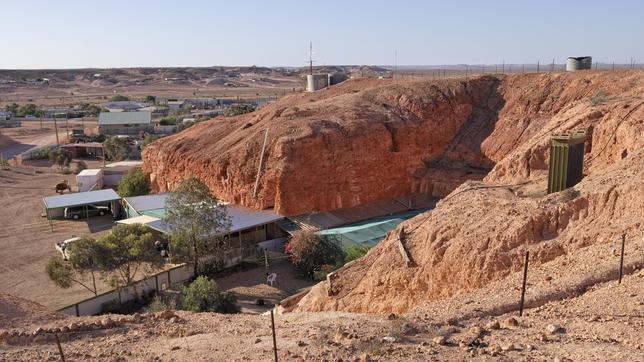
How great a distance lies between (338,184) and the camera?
31.1 meters

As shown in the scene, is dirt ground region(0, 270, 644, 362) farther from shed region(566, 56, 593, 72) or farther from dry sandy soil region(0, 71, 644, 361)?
shed region(566, 56, 593, 72)

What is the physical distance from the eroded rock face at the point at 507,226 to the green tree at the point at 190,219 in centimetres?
666

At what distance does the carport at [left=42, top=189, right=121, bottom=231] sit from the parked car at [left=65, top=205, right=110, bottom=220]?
0.35 metres

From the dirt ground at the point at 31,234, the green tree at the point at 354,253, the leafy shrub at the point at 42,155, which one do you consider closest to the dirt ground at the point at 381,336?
the green tree at the point at 354,253

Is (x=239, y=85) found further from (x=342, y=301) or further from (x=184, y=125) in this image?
(x=342, y=301)

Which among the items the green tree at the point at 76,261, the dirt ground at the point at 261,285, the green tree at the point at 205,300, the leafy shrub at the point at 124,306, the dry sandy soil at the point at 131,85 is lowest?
the dirt ground at the point at 261,285

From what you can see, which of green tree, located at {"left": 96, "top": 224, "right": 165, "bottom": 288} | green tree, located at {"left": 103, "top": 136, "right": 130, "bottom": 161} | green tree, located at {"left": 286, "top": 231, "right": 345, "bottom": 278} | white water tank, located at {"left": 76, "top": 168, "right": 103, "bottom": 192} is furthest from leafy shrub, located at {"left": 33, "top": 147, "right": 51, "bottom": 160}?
green tree, located at {"left": 286, "top": 231, "right": 345, "bottom": 278}

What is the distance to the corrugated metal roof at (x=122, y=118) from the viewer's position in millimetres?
63775

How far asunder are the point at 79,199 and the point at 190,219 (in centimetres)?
1426

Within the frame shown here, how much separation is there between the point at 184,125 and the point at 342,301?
4914cm

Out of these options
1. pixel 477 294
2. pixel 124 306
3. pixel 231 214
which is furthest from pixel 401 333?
→ pixel 231 214

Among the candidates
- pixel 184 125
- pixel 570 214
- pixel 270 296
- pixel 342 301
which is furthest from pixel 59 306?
pixel 184 125

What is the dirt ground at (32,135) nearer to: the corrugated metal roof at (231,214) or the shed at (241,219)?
the corrugated metal roof at (231,214)

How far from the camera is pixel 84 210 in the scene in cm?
3309
